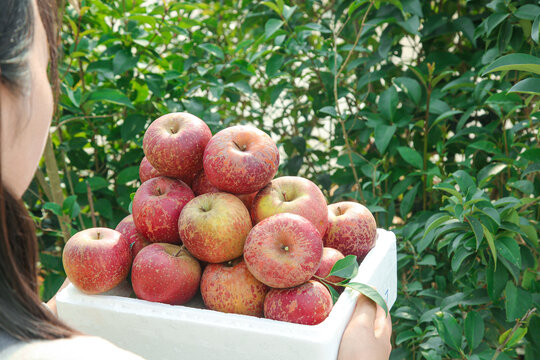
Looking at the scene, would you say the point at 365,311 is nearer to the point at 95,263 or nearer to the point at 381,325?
the point at 381,325

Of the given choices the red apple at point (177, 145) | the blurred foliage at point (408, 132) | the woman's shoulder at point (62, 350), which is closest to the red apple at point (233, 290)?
the red apple at point (177, 145)

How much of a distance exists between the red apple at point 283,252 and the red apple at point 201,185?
182 millimetres

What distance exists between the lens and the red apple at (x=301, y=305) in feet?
2.73

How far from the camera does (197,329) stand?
2.73 feet

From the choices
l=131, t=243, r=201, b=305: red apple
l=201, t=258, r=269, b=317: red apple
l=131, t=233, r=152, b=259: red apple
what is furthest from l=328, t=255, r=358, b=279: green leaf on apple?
l=131, t=233, r=152, b=259: red apple

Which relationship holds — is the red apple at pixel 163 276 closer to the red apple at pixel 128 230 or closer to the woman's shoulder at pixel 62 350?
the red apple at pixel 128 230

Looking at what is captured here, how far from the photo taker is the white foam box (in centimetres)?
79

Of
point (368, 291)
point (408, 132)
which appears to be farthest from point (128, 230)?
point (408, 132)

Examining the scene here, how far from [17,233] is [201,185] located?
438mm

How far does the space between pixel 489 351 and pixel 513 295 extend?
0.14 meters

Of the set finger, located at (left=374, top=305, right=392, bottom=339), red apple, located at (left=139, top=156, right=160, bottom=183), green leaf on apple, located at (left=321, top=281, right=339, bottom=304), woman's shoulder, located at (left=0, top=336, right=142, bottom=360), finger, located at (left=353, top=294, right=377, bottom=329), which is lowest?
finger, located at (left=374, top=305, right=392, bottom=339)

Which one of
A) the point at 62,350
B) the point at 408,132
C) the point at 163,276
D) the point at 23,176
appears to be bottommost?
the point at 408,132

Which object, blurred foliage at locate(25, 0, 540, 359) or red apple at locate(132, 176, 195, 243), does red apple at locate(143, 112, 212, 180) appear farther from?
blurred foliage at locate(25, 0, 540, 359)

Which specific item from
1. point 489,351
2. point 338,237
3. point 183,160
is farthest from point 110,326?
point 489,351
